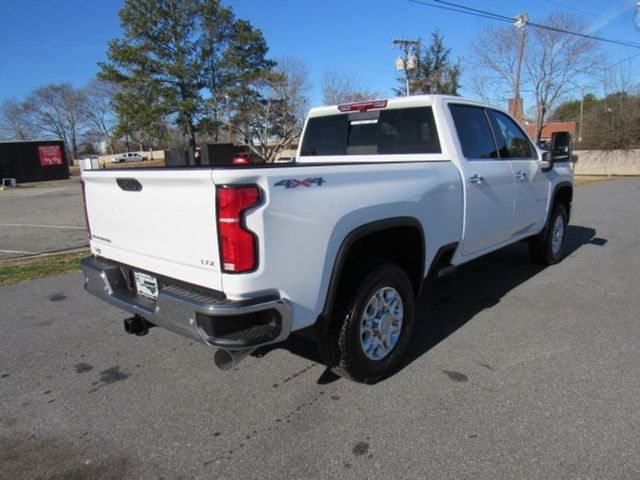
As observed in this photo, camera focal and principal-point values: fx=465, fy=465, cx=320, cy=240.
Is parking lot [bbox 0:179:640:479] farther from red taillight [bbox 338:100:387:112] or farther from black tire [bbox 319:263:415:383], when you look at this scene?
red taillight [bbox 338:100:387:112]

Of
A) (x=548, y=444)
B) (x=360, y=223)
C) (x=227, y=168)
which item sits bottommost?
(x=548, y=444)

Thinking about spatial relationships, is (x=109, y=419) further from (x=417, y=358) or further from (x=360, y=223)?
(x=417, y=358)

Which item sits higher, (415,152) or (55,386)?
(415,152)

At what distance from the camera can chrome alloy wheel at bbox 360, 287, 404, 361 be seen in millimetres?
3109

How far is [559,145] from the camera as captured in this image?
5.29 metres

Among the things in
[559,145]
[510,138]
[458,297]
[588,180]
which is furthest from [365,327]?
[588,180]

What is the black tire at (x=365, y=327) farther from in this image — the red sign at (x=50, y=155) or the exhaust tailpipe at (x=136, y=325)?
the red sign at (x=50, y=155)

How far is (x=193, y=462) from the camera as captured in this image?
2445 millimetres

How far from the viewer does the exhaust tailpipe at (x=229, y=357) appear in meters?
2.52

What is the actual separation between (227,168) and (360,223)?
919mm

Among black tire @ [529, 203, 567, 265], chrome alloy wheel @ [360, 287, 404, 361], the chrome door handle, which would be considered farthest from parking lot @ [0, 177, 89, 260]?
black tire @ [529, 203, 567, 265]

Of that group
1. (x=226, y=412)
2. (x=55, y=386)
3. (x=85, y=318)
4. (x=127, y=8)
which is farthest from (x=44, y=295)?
(x=127, y=8)

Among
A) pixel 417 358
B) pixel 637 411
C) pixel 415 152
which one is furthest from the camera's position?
pixel 415 152

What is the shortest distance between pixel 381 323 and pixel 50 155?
3889 centimetres
